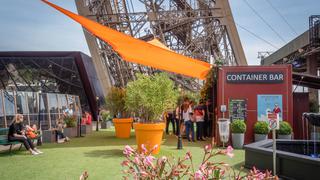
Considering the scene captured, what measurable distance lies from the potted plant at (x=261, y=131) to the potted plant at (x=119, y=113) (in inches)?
239

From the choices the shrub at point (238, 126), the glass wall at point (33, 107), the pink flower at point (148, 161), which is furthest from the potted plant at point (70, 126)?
the pink flower at point (148, 161)

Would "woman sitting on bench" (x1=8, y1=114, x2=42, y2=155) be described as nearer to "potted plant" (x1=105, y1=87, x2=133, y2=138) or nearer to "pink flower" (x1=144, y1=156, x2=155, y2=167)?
"potted plant" (x1=105, y1=87, x2=133, y2=138)

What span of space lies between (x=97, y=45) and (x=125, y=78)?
353cm

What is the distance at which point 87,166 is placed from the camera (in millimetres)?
8531

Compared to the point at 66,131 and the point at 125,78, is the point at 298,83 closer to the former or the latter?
the point at 66,131

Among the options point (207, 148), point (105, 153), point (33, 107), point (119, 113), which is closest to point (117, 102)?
point (119, 113)

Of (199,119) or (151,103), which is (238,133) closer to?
(199,119)

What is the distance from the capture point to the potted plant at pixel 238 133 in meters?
12.5

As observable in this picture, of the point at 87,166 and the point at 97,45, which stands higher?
the point at 97,45

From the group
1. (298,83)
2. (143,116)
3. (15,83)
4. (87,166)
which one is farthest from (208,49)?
(87,166)

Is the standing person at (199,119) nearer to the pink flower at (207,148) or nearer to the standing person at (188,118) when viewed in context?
the standing person at (188,118)

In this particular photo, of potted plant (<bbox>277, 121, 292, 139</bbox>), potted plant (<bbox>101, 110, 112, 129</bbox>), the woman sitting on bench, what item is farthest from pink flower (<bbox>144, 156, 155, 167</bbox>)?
potted plant (<bbox>101, 110, 112, 129</bbox>)

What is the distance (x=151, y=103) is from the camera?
10.3m

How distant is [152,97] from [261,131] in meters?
4.59
